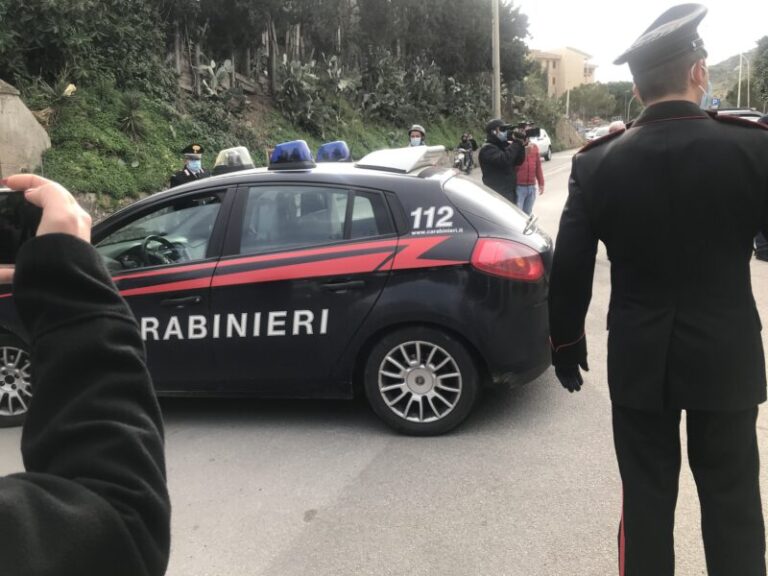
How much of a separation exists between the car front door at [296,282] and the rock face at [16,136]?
8.20 meters

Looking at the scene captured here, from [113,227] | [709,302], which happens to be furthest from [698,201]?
[113,227]

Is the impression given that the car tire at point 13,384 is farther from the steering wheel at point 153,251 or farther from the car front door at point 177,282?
the steering wheel at point 153,251

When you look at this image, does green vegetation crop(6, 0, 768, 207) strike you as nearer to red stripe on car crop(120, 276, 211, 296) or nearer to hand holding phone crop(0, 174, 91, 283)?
red stripe on car crop(120, 276, 211, 296)

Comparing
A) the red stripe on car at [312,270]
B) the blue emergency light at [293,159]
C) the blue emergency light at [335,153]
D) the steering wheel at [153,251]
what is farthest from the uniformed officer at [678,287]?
the blue emergency light at [335,153]

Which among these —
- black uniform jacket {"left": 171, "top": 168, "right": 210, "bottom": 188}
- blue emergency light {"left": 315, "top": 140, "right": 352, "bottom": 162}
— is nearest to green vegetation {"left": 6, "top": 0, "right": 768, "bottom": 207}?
black uniform jacket {"left": 171, "top": 168, "right": 210, "bottom": 188}

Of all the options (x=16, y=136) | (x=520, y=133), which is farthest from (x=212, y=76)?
(x=520, y=133)

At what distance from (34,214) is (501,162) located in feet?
28.2

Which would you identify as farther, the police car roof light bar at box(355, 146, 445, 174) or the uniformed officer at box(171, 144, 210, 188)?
the uniformed officer at box(171, 144, 210, 188)

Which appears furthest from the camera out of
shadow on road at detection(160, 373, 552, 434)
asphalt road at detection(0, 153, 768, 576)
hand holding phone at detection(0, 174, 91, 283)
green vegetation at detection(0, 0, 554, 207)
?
green vegetation at detection(0, 0, 554, 207)

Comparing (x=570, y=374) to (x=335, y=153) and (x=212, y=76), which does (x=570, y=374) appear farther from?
(x=212, y=76)

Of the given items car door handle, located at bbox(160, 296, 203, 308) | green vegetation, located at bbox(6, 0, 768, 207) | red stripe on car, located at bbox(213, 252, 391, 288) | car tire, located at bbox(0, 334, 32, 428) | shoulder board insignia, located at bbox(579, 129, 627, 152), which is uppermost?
green vegetation, located at bbox(6, 0, 768, 207)

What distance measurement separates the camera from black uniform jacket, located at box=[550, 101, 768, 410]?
1974 mm

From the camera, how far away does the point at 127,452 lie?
92 centimetres

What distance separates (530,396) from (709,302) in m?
2.63
